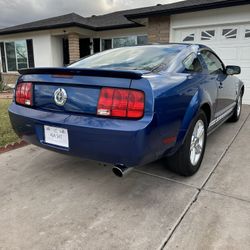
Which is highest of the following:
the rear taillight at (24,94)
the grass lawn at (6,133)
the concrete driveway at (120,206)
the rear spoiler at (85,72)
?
the rear spoiler at (85,72)

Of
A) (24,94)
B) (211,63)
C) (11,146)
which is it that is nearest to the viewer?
(24,94)

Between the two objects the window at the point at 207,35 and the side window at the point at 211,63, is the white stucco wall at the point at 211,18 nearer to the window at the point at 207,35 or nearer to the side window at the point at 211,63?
the window at the point at 207,35

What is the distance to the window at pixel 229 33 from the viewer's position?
758 cm

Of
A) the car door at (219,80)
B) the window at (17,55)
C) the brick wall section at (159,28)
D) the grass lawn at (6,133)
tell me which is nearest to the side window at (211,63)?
the car door at (219,80)

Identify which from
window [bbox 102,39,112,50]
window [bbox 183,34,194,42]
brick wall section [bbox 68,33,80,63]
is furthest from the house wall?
window [bbox 183,34,194,42]

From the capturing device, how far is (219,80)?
11.9 feet

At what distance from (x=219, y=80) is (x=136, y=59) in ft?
4.82

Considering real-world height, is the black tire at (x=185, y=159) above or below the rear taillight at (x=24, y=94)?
below

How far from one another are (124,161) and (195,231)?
0.80 metres

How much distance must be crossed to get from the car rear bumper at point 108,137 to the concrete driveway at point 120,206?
20.5 inches

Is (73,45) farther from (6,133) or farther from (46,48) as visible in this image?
(6,133)

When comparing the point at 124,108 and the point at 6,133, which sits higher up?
the point at 124,108

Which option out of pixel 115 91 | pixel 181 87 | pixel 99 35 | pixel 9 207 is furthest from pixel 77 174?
pixel 99 35

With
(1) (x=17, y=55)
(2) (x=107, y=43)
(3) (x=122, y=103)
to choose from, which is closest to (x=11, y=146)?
(3) (x=122, y=103)
